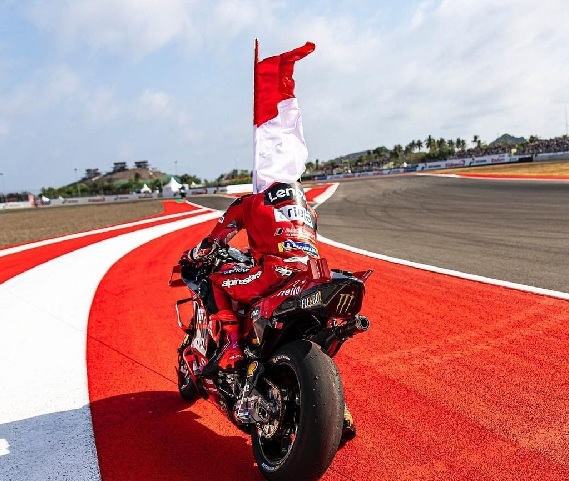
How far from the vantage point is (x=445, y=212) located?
15.1 m

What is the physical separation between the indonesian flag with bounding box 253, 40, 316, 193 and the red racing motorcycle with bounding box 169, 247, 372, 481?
0.77 metres

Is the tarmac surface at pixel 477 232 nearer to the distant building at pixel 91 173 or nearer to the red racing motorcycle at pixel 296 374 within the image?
the red racing motorcycle at pixel 296 374

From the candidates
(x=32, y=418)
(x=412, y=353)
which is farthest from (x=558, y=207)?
(x=32, y=418)

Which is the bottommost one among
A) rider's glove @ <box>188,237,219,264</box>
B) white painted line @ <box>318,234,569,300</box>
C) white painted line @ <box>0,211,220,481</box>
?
white painted line @ <box>0,211,220,481</box>

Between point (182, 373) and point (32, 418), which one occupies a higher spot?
point (182, 373)

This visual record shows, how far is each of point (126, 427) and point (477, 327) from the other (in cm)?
318

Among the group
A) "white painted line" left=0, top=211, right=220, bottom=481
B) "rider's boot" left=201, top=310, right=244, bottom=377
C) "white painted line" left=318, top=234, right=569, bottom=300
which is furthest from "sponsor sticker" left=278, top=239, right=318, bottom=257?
"white painted line" left=318, top=234, right=569, bottom=300

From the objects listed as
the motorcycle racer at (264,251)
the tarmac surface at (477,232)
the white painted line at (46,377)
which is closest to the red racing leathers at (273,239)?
the motorcycle racer at (264,251)

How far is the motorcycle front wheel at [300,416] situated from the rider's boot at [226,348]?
0.36 m

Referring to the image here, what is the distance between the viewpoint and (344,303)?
246 centimetres

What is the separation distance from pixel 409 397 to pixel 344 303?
4.47 feet

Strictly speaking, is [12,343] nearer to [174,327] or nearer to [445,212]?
[174,327]

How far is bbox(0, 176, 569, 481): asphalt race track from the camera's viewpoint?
280 cm

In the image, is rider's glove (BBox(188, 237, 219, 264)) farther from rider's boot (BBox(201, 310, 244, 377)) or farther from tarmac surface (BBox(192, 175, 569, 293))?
tarmac surface (BBox(192, 175, 569, 293))
